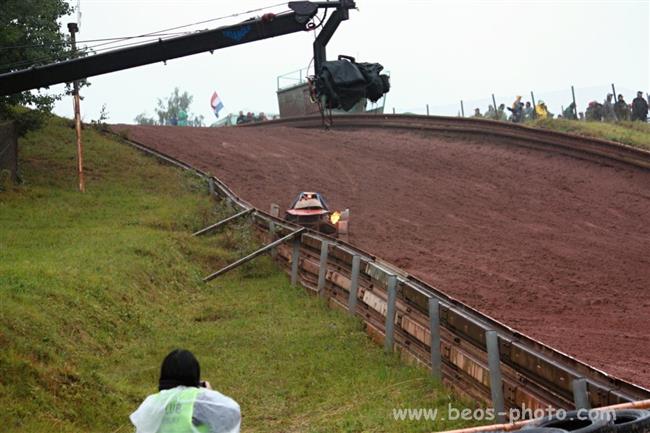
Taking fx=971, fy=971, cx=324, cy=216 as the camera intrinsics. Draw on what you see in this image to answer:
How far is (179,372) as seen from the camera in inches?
217

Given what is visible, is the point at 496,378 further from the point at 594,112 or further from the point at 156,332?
the point at 594,112

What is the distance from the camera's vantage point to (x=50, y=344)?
12305mm

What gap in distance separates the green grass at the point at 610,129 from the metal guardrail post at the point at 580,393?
2804 cm

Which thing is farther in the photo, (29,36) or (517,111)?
(517,111)

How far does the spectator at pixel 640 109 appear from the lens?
135 feet

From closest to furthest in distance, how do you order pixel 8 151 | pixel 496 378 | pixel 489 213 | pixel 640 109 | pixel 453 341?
pixel 496 378
pixel 453 341
pixel 489 213
pixel 8 151
pixel 640 109

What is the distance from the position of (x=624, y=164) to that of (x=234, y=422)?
1113 inches

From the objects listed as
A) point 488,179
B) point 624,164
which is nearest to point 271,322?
point 488,179

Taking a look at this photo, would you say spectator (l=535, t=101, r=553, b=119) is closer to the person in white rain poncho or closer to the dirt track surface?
the dirt track surface

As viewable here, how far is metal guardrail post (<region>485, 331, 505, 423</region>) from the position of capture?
965cm

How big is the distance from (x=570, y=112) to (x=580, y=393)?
1505 inches

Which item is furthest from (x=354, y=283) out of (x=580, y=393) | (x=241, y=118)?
(x=241, y=118)

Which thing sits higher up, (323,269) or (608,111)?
(608,111)

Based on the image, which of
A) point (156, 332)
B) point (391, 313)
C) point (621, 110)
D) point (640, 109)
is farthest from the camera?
point (621, 110)
